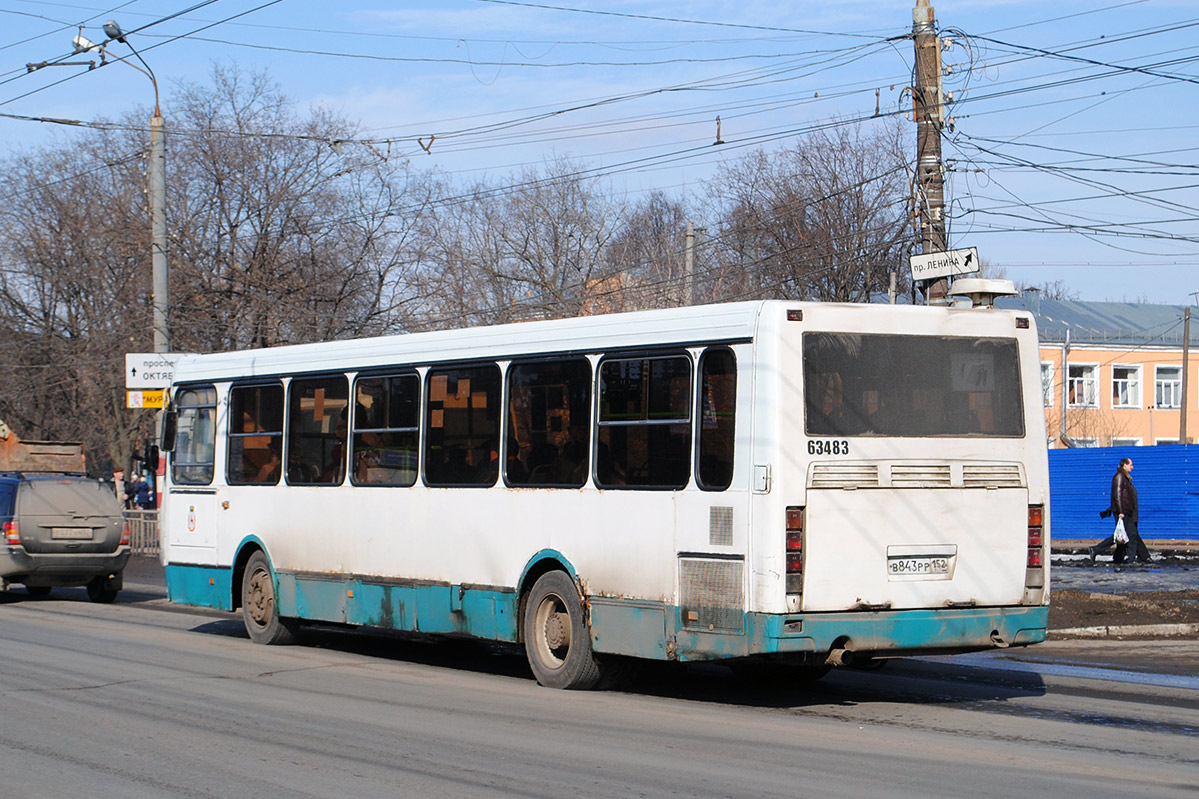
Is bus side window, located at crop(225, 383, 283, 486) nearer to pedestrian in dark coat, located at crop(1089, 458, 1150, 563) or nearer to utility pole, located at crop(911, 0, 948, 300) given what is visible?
utility pole, located at crop(911, 0, 948, 300)

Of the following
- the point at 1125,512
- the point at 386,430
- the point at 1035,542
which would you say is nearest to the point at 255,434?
the point at 386,430

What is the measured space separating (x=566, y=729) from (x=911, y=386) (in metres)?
3.35

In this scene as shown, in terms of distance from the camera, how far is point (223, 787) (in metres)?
7.57

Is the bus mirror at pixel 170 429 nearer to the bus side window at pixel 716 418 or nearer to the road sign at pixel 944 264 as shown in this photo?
the bus side window at pixel 716 418

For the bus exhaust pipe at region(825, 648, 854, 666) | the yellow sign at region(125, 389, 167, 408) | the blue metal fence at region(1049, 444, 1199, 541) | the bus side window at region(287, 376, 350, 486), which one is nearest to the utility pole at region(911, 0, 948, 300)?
the bus side window at region(287, 376, 350, 486)

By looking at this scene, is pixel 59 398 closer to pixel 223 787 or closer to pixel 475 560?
pixel 475 560

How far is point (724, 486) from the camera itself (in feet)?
32.8

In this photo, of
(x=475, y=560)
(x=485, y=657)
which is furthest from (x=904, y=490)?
(x=485, y=657)

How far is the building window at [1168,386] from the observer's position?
6819cm

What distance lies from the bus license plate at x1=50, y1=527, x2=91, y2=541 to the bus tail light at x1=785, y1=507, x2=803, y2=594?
46.1 ft

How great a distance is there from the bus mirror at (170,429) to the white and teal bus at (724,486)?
4.26 metres

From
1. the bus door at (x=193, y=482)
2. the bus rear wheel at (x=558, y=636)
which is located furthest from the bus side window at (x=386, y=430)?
the bus door at (x=193, y=482)

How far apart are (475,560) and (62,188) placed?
40.4 meters

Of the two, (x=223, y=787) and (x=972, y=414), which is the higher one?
(x=972, y=414)
